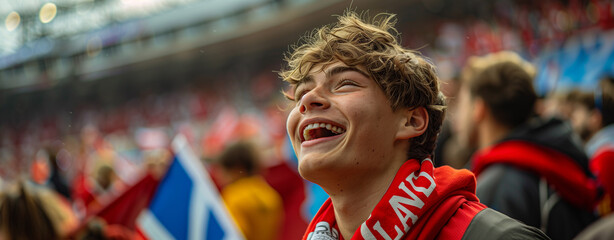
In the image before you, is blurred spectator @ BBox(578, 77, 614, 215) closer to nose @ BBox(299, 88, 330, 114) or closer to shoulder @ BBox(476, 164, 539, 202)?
shoulder @ BBox(476, 164, 539, 202)

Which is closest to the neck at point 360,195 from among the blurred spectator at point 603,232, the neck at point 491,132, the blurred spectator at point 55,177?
the blurred spectator at point 603,232

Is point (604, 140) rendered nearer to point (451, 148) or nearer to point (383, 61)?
point (451, 148)

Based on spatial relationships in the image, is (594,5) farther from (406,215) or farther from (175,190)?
(406,215)

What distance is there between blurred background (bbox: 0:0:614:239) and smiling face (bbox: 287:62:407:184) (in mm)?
321

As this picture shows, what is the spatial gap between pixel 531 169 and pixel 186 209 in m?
1.96

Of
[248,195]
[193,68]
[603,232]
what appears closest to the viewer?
[603,232]

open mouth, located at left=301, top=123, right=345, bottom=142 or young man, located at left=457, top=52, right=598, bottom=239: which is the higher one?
open mouth, located at left=301, top=123, right=345, bottom=142

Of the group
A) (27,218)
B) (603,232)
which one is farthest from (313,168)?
(27,218)

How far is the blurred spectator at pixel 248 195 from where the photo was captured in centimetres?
426

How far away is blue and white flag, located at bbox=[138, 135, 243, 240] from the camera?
3604 mm

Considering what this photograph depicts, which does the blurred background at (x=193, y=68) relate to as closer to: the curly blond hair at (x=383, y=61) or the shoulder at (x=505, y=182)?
the curly blond hair at (x=383, y=61)

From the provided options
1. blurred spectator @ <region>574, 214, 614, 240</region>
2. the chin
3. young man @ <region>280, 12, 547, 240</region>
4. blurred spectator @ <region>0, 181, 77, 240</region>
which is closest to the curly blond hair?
young man @ <region>280, 12, 547, 240</region>

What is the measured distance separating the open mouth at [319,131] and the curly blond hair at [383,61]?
167 mm

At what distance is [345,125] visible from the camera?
1.75m
